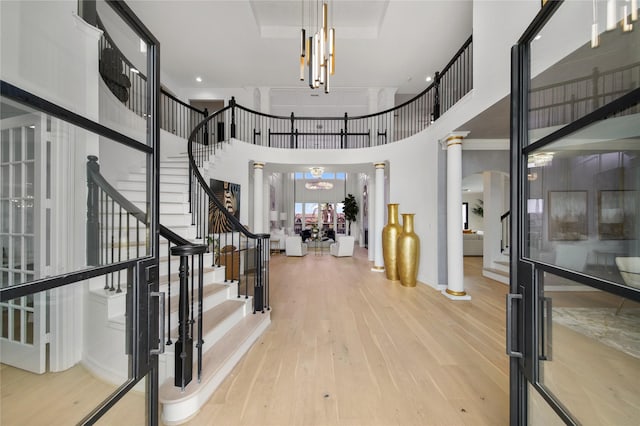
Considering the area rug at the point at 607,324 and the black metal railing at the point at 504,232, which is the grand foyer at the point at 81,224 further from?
the black metal railing at the point at 504,232

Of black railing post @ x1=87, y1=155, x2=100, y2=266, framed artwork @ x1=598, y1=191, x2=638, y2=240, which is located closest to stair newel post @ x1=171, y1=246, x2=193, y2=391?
black railing post @ x1=87, y1=155, x2=100, y2=266

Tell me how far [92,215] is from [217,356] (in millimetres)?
1627

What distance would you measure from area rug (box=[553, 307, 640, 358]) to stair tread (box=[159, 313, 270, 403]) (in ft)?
6.94

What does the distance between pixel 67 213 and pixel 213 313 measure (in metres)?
2.00

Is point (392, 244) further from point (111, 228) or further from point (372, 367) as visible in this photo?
point (111, 228)

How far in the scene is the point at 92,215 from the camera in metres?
0.94

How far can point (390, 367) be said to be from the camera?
218cm

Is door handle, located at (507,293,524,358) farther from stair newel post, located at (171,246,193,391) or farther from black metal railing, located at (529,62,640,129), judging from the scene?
stair newel post, located at (171,246,193,391)

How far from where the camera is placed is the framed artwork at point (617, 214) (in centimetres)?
83

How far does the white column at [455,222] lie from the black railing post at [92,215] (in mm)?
4457

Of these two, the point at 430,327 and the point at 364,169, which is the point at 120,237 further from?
the point at 364,169

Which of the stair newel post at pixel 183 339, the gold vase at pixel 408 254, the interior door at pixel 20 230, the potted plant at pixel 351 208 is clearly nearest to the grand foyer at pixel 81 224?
the interior door at pixel 20 230

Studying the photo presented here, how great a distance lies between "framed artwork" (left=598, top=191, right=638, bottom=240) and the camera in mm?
826

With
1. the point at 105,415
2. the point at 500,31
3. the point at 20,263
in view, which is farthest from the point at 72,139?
the point at 500,31
